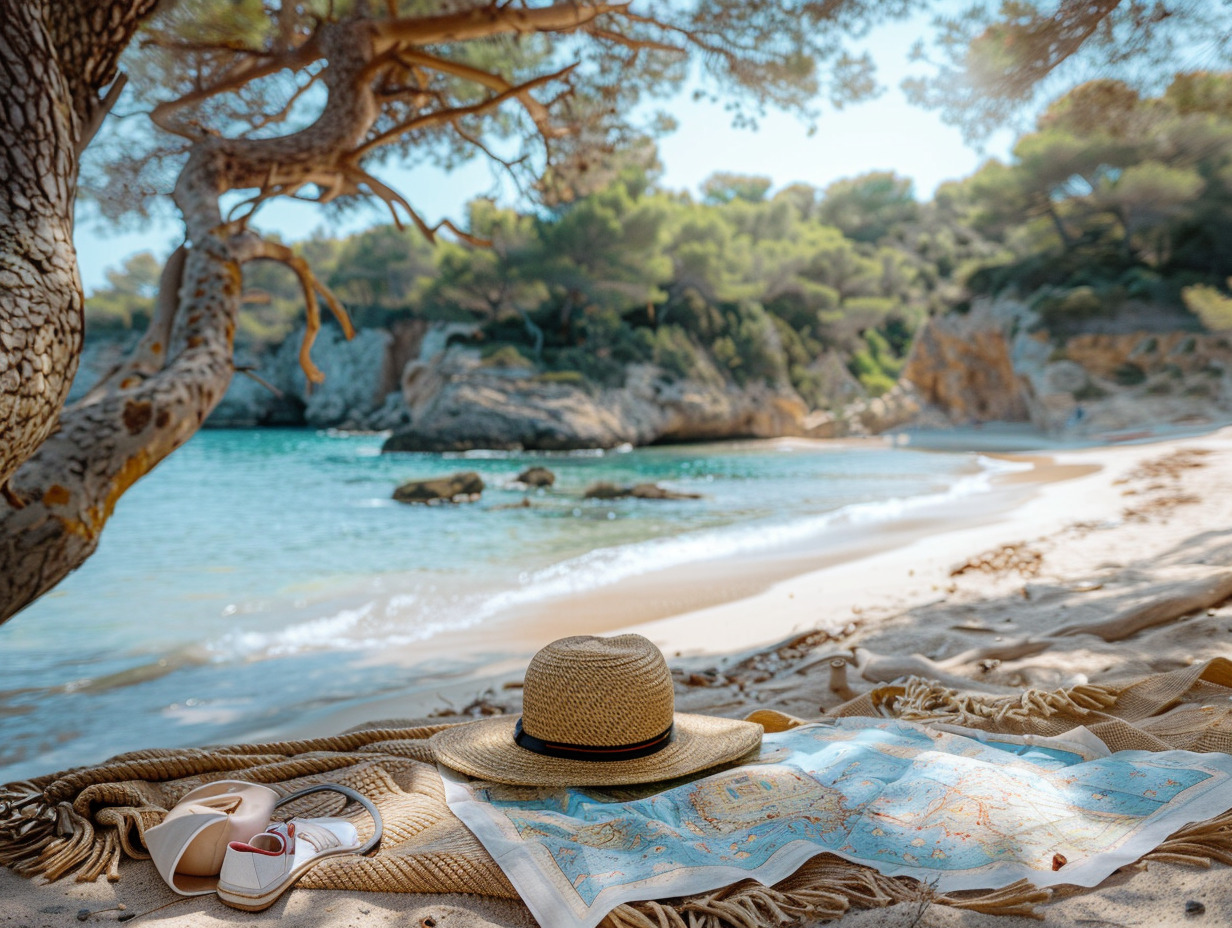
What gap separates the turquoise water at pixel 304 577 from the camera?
373 cm

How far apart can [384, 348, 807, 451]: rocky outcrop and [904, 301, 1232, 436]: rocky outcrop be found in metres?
9.18

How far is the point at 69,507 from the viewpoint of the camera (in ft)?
7.68

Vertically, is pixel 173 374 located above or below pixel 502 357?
below

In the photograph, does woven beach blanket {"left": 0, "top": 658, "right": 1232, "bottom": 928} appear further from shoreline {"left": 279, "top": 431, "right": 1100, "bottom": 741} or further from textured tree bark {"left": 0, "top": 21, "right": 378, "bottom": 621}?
shoreline {"left": 279, "top": 431, "right": 1100, "bottom": 741}

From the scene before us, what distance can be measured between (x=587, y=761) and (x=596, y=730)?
8 centimetres

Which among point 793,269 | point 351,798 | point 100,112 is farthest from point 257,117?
point 793,269

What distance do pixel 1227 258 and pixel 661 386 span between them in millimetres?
16970

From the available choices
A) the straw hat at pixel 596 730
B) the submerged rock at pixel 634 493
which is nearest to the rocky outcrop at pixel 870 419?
the submerged rock at pixel 634 493

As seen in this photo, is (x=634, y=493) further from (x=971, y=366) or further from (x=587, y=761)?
(x=971, y=366)

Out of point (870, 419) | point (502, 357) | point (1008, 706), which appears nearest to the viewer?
point (1008, 706)

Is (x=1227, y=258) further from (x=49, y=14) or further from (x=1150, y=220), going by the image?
(x=49, y=14)

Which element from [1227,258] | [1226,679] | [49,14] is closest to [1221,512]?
[1226,679]

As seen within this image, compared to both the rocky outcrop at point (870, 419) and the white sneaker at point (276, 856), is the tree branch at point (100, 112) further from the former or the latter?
the rocky outcrop at point (870, 419)

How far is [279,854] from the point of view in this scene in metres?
1.48
